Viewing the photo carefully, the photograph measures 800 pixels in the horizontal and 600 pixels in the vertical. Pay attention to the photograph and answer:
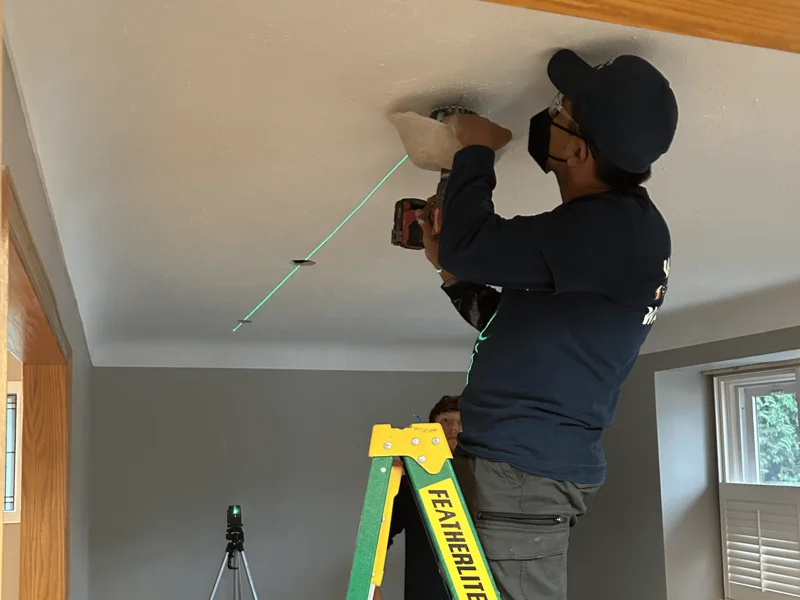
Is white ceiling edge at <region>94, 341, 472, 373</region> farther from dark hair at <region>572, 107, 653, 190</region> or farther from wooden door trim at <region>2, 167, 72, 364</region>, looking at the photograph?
dark hair at <region>572, 107, 653, 190</region>

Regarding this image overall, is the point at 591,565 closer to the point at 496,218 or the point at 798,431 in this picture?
the point at 798,431

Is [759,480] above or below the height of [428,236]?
below

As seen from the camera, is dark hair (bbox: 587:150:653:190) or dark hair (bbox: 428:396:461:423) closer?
dark hair (bbox: 587:150:653:190)

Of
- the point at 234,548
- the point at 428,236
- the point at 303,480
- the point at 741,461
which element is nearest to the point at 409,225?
the point at 428,236

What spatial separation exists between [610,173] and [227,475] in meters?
3.82

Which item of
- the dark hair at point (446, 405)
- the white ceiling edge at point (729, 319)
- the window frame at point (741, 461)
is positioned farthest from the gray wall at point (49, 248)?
the window frame at point (741, 461)

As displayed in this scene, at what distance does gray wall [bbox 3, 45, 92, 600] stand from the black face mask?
0.78 m

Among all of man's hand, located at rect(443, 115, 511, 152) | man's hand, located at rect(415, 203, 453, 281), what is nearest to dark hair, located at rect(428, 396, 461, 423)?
man's hand, located at rect(415, 203, 453, 281)

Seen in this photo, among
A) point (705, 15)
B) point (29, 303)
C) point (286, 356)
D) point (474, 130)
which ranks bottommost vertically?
point (29, 303)

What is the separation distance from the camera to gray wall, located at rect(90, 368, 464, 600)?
172 inches

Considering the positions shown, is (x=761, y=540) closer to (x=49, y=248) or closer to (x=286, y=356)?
(x=286, y=356)

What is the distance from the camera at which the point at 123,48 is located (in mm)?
1165

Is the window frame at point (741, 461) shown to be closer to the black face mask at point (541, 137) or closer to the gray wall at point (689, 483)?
the gray wall at point (689, 483)

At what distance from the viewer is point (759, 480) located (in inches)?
147
